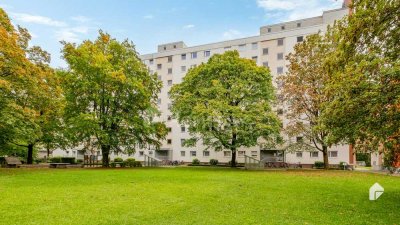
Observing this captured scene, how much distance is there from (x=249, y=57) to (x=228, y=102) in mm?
24948

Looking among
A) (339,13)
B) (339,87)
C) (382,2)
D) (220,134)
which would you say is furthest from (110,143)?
(339,13)

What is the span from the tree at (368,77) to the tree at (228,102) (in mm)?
19559

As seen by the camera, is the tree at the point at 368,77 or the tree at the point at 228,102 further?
the tree at the point at 228,102

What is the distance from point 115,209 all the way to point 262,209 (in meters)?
4.94

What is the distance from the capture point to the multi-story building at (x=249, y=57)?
5081 cm

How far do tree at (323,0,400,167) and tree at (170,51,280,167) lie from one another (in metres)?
19.6

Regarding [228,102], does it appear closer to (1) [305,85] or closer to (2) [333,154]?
(1) [305,85]

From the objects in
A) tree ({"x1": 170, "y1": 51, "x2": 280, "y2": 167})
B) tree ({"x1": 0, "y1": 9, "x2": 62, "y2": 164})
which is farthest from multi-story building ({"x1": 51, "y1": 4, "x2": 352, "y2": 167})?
tree ({"x1": 0, "y1": 9, "x2": 62, "y2": 164})

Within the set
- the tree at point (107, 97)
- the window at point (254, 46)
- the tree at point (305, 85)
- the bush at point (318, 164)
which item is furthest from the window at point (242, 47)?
the tree at point (107, 97)

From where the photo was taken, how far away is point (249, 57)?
57750mm

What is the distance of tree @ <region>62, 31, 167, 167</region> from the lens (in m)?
33.0

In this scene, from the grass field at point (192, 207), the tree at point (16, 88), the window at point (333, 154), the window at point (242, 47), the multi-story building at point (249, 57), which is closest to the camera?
the grass field at point (192, 207)

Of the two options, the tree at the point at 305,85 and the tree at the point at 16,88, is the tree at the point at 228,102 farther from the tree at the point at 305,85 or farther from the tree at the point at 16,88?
the tree at the point at 16,88

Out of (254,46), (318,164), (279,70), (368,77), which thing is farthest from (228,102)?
(254,46)
